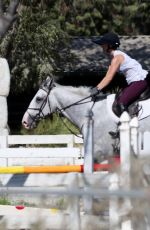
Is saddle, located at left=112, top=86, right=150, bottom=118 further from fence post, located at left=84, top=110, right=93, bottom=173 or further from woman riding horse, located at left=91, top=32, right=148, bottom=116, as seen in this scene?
fence post, located at left=84, top=110, right=93, bottom=173

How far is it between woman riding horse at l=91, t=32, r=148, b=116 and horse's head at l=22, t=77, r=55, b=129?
80 cm

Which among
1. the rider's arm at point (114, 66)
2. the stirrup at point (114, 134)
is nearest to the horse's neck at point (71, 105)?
the rider's arm at point (114, 66)

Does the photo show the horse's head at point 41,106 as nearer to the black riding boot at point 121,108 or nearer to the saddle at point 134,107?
the saddle at point 134,107

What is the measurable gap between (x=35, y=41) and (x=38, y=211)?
22.5 metres

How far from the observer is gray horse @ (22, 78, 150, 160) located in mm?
11023

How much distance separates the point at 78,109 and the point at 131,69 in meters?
1.01

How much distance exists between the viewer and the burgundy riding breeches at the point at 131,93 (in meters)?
11.0

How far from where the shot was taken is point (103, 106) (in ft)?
36.5

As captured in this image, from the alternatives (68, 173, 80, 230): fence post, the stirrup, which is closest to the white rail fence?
the stirrup

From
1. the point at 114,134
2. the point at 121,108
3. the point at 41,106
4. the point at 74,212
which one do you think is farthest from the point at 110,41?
the point at 74,212

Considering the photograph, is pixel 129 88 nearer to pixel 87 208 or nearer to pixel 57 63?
pixel 87 208

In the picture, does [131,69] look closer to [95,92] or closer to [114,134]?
[95,92]

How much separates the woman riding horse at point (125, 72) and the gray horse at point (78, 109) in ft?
0.65

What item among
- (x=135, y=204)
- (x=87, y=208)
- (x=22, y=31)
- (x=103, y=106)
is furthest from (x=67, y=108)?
(x=22, y=31)
